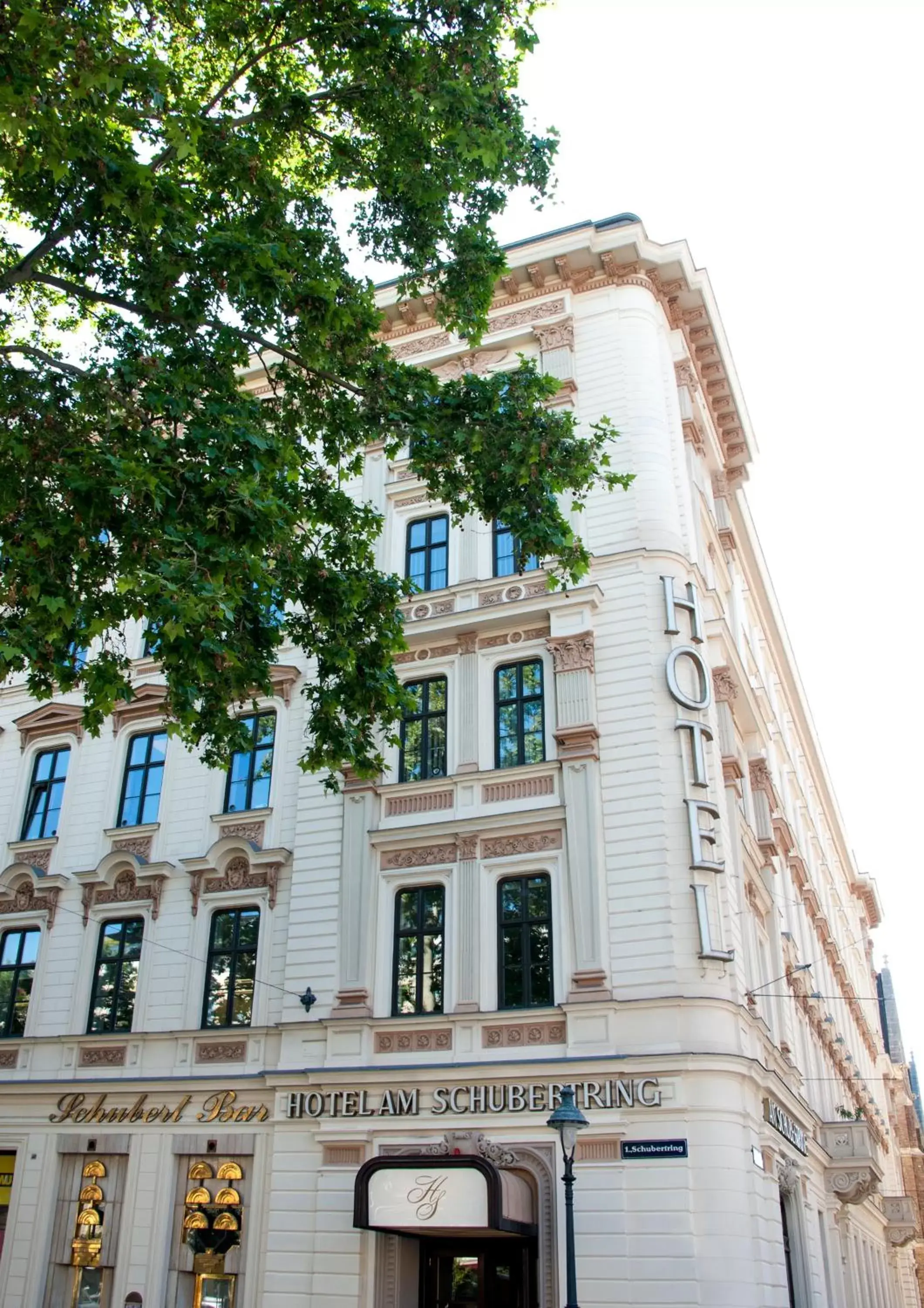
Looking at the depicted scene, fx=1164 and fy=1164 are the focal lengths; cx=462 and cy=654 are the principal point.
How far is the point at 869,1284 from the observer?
3228 centimetres

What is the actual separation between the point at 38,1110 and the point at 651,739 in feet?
44.1

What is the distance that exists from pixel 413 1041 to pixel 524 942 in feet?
7.98

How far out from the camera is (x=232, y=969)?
21.5m

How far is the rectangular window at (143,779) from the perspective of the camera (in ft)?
79.4

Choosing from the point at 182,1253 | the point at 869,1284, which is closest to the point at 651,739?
the point at 182,1253

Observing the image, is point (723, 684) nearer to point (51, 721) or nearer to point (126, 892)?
point (126, 892)

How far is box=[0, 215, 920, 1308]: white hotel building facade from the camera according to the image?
17266 millimetres

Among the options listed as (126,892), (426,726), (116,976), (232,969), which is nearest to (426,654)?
(426,726)

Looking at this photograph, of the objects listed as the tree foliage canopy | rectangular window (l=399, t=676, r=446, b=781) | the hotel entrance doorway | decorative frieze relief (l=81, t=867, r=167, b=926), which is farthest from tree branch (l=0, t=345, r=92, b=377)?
the hotel entrance doorway

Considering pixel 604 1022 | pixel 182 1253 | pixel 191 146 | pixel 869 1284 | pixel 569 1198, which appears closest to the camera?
pixel 191 146

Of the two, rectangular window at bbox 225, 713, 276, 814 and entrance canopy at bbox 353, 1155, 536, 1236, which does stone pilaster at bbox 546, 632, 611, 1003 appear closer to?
entrance canopy at bbox 353, 1155, 536, 1236

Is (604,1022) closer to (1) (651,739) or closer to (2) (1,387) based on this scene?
(1) (651,739)

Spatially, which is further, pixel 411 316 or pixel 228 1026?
pixel 411 316

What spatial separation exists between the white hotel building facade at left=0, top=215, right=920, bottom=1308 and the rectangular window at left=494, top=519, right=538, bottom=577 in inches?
7.6
